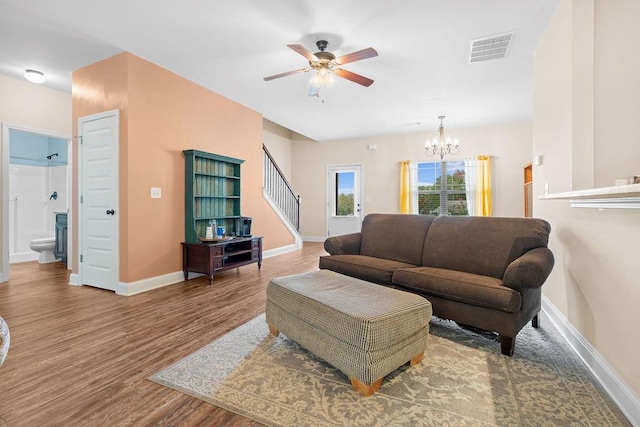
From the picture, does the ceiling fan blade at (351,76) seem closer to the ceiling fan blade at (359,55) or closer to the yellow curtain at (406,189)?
the ceiling fan blade at (359,55)

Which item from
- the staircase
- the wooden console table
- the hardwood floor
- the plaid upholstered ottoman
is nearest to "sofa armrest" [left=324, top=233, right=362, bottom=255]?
the hardwood floor

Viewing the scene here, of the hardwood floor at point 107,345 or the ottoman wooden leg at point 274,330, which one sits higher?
the ottoman wooden leg at point 274,330

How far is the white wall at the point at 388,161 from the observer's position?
672 centimetres

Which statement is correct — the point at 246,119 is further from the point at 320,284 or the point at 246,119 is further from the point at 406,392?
the point at 406,392

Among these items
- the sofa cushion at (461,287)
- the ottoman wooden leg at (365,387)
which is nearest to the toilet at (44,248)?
the sofa cushion at (461,287)

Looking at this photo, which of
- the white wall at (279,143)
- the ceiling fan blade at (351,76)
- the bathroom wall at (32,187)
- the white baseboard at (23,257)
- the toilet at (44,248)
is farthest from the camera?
the white wall at (279,143)

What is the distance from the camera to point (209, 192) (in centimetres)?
459

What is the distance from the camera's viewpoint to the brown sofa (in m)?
2.06

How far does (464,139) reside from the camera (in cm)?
712

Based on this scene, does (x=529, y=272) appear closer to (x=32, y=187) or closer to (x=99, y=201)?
(x=99, y=201)

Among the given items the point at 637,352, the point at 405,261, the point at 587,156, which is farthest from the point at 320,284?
the point at 587,156

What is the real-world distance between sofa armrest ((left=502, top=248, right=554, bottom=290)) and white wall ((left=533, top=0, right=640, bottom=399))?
28 centimetres

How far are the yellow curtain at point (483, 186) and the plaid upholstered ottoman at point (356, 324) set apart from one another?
5.72 m

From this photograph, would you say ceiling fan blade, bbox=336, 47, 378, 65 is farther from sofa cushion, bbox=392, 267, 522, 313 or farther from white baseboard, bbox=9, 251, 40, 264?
white baseboard, bbox=9, 251, 40, 264
